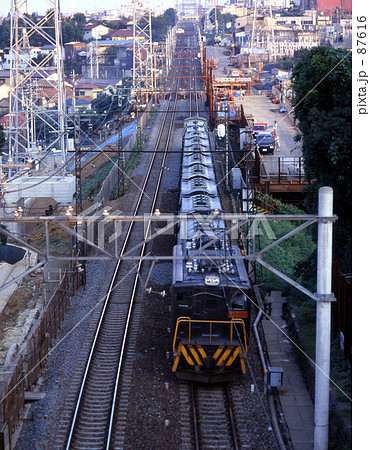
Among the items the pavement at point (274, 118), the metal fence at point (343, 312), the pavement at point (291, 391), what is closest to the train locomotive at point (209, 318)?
the pavement at point (291, 391)

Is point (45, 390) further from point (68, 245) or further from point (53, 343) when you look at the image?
point (68, 245)

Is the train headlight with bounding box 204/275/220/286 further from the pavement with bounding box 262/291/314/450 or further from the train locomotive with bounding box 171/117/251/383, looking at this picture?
the pavement with bounding box 262/291/314/450

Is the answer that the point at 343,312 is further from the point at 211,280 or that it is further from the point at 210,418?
the point at 210,418

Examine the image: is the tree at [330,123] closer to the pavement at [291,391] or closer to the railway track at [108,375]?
the pavement at [291,391]

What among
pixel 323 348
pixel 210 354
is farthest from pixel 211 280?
pixel 323 348

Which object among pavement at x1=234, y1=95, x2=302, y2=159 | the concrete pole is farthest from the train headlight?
pavement at x1=234, y1=95, x2=302, y2=159

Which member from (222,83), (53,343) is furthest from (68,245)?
(222,83)
